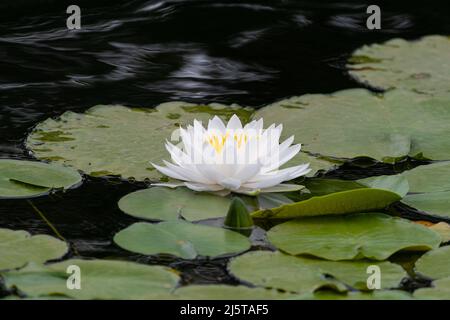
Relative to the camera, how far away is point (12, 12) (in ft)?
16.5

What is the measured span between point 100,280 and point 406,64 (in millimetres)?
2407

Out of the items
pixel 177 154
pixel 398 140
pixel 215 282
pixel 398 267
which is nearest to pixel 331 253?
pixel 398 267

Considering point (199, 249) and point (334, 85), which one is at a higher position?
point (334, 85)

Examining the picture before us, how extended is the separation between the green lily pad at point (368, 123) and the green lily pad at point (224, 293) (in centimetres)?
104

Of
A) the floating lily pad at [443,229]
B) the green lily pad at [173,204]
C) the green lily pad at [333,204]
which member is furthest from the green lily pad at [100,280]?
the floating lily pad at [443,229]

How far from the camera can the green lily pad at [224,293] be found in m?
2.21

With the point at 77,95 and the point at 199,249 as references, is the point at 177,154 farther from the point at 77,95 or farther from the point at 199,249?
the point at 77,95

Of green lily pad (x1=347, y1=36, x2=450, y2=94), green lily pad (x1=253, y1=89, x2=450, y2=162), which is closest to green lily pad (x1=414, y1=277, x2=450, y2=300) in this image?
green lily pad (x1=253, y1=89, x2=450, y2=162)

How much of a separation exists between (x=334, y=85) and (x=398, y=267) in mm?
1773

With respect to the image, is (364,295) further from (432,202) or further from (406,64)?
(406,64)

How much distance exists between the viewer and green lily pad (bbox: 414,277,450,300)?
2.23m

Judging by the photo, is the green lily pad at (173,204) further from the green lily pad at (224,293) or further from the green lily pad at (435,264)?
the green lily pad at (435,264)

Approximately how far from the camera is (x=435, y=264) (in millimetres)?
2420
